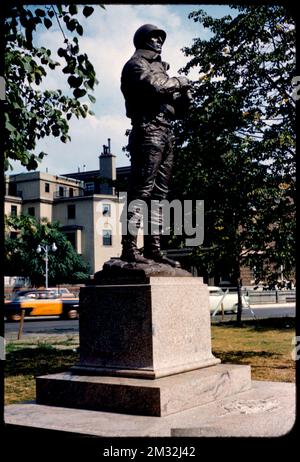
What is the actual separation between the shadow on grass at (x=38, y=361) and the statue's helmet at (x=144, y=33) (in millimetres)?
6199

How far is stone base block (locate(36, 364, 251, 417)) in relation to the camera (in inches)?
183

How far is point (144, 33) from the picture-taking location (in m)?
6.09

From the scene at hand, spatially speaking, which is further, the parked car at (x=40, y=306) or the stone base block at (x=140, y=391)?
the parked car at (x=40, y=306)

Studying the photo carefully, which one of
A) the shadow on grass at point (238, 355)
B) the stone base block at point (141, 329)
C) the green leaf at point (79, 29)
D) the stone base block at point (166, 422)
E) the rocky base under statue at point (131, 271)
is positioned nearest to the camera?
the stone base block at point (166, 422)

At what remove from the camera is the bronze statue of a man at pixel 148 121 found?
228 inches

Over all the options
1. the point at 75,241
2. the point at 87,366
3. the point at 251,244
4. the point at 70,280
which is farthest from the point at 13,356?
the point at 75,241

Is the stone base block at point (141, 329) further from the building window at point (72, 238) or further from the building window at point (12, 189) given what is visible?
the building window at point (12, 189)

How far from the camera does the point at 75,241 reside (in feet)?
Result: 182

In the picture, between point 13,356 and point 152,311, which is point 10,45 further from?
point 13,356

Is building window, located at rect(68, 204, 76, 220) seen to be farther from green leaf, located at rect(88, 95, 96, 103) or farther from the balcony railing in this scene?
green leaf, located at rect(88, 95, 96, 103)

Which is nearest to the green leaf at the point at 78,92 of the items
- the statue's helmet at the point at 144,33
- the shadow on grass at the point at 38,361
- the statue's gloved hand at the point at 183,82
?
the statue's helmet at the point at 144,33

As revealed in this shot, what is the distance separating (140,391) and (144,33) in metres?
3.99

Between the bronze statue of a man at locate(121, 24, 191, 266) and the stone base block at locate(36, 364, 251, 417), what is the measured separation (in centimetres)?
133

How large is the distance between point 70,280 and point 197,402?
1834 inches
